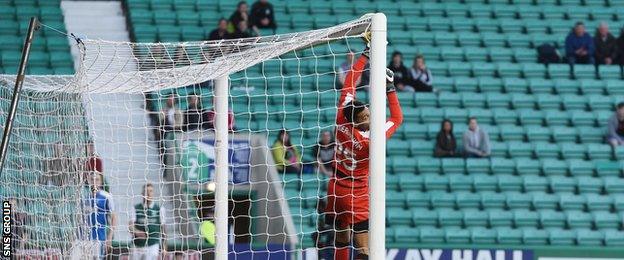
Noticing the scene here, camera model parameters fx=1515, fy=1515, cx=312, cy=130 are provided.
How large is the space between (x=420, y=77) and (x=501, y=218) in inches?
98.7

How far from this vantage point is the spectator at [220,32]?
63.2 ft

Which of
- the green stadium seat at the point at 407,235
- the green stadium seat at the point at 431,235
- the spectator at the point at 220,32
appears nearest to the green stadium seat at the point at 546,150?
the green stadium seat at the point at 431,235

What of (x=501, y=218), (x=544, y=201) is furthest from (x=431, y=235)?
(x=544, y=201)

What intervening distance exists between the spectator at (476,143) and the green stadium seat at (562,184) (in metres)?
0.90

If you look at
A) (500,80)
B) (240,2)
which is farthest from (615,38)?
(240,2)

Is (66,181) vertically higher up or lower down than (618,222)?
lower down

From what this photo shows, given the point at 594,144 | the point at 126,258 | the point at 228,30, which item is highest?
the point at 228,30

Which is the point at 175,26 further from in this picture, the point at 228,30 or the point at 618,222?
the point at 618,222

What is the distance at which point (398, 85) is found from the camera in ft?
64.8

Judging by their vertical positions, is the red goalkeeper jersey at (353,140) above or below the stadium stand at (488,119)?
below

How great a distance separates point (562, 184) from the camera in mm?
19297

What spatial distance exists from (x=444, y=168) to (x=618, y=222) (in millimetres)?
2258
